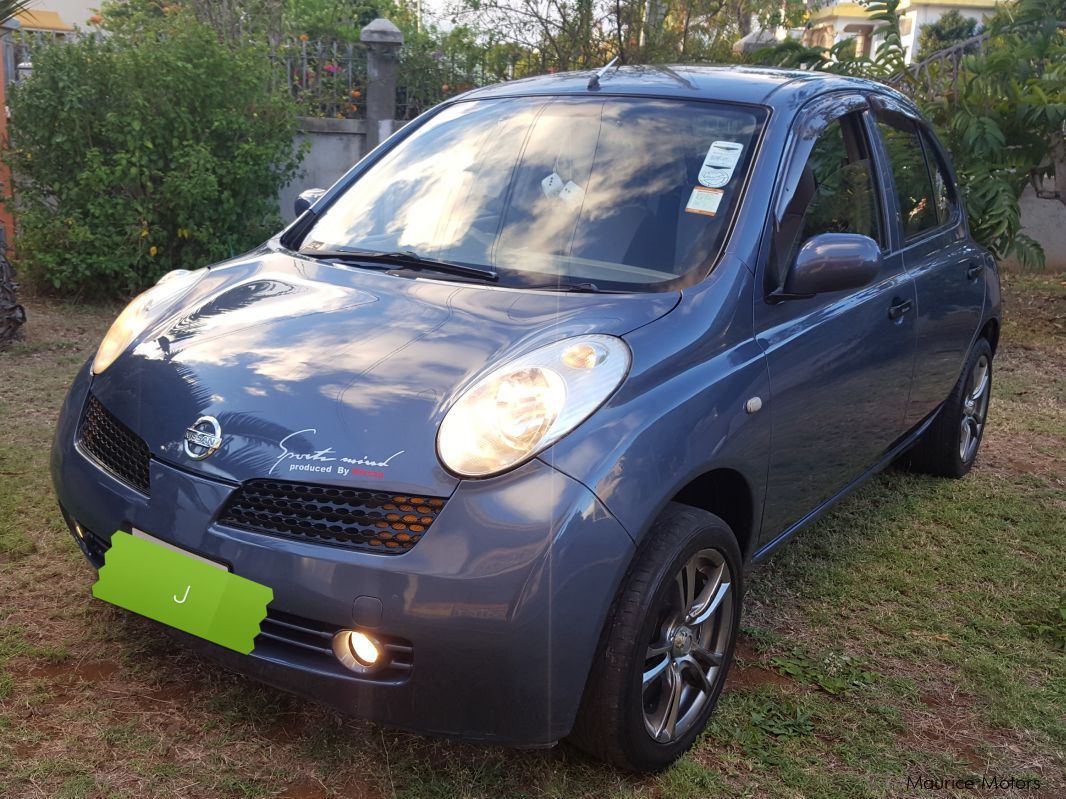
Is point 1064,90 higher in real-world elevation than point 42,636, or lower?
higher

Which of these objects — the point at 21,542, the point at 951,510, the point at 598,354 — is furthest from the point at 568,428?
the point at 951,510

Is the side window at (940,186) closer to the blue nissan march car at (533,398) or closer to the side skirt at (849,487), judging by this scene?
the blue nissan march car at (533,398)

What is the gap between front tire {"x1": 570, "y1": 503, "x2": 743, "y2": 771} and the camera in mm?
Answer: 2191

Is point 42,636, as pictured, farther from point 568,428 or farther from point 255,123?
point 255,123

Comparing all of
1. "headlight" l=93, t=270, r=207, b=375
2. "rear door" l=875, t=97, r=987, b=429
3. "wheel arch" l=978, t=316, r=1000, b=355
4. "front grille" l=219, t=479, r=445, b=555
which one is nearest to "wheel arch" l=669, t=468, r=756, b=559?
"front grille" l=219, t=479, r=445, b=555

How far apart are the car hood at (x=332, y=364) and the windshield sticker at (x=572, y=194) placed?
0.46 metres

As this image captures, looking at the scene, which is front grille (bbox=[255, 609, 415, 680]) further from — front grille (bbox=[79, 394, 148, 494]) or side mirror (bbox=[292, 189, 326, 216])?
side mirror (bbox=[292, 189, 326, 216])

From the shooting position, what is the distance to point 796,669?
300 cm

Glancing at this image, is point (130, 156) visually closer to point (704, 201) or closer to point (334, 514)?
point (704, 201)

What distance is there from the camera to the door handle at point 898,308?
11.4 ft

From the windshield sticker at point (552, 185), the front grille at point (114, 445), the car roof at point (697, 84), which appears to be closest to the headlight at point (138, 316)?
the front grille at point (114, 445)

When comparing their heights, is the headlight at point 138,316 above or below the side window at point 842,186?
below

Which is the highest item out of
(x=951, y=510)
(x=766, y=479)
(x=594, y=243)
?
(x=594, y=243)

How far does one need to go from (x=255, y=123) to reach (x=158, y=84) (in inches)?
30.2
